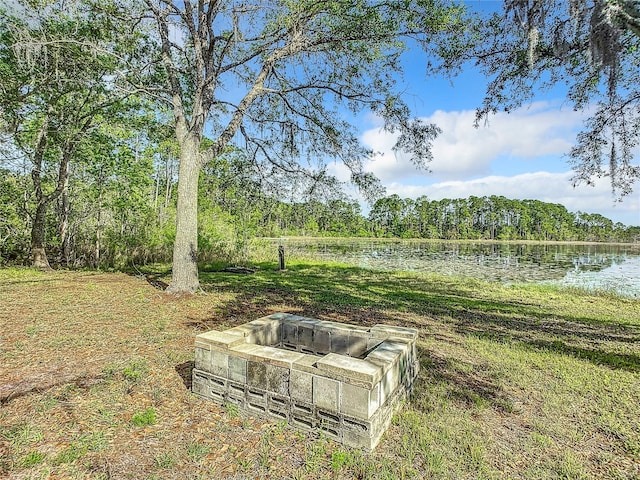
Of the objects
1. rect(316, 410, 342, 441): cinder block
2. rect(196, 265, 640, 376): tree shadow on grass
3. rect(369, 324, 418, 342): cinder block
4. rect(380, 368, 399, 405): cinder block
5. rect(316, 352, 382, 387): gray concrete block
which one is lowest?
rect(196, 265, 640, 376): tree shadow on grass

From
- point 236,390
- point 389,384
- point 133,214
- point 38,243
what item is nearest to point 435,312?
point 389,384

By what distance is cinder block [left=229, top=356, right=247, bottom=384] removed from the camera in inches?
108

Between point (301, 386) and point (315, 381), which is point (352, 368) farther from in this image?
point (301, 386)

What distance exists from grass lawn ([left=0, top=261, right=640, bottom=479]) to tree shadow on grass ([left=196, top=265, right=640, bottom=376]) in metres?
0.06

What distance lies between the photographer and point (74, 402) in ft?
8.98

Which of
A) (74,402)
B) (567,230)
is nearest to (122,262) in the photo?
(74,402)

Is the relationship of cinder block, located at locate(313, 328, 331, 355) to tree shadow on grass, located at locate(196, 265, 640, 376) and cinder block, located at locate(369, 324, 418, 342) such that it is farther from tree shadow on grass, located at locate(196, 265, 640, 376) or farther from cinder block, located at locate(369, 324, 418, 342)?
tree shadow on grass, located at locate(196, 265, 640, 376)

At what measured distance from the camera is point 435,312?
663cm

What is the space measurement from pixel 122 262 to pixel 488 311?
12.3 meters

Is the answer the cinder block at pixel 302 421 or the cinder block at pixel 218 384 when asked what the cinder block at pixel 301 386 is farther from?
the cinder block at pixel 218 384

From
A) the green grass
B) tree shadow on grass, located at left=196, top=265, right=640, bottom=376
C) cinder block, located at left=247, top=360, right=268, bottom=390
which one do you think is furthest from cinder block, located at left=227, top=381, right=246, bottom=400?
tree shadow on grass, located at left=196, top=265, right=640, bottom=376

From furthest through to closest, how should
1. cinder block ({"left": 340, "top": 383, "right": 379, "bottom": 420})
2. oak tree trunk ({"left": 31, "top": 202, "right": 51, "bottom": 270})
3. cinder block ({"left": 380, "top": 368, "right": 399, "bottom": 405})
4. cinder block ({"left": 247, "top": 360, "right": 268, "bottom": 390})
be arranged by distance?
oak tree trunk ({"left": 31, "top": 202, "right": 51, "bottom": 270}) < cinder block ({"left": 247, "top": 360, "right": 268, "bottom": 390}) < cinder block ({"left": 380, "top": 368, "right": 399, "bottom": 405}) < cinder block ({"left": 340, "top": 383, "right": 379, "bottom": 420})

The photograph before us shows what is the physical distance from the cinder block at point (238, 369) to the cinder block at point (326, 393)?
67 centimetres

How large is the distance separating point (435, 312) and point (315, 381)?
486cm
